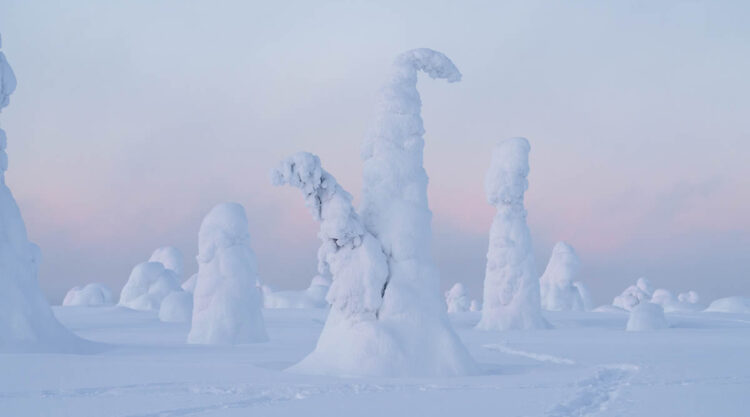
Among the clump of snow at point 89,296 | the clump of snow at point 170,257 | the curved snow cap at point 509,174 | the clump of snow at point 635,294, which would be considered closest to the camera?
the curved snow cap at point 509,174

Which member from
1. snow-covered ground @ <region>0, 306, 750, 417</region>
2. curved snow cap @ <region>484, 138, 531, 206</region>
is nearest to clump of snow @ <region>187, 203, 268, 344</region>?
snow-covered ground @ <region>0, 306, 750, 417</region>

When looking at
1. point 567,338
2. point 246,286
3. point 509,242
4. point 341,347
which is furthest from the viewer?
point 509,242

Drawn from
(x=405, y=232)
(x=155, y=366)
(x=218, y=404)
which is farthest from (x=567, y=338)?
(x=218, y=404)

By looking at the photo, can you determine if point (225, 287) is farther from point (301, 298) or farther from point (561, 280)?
point (561, 280)

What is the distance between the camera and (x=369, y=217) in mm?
13695

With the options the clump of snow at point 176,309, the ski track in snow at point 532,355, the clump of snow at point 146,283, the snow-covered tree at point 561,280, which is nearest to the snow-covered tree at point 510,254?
the ski track in snow at point 532,355

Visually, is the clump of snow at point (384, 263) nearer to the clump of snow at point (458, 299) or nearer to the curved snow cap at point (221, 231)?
the curved snow cap at point (221, 231)

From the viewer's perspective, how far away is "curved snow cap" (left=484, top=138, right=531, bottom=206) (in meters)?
28.2

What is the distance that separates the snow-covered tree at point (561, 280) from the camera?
4138 centimetres

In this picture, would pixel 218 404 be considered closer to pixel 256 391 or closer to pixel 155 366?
pixel 256 391

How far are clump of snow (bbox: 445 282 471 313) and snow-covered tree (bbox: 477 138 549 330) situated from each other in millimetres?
25992

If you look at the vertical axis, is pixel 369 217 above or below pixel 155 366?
above

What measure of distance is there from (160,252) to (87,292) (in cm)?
465

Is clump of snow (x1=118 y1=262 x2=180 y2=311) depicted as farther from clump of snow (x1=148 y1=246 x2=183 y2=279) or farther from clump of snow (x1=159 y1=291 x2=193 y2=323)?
clump of snow (x1=159 y1=291 x2=193 y2=323)
